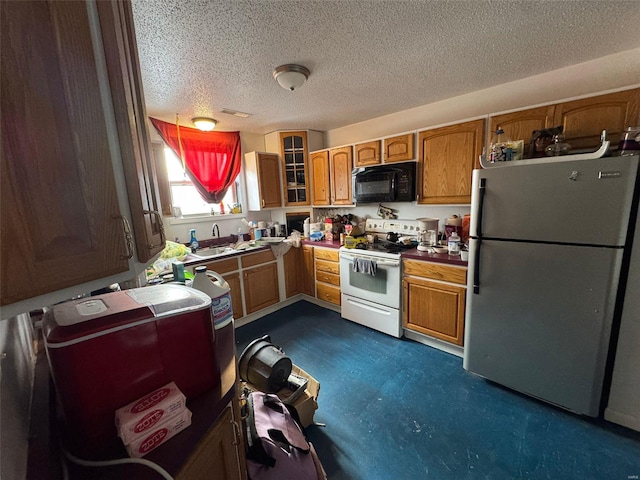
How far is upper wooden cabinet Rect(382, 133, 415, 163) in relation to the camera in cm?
256

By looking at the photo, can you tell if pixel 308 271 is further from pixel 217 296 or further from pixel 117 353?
pixel 117 353

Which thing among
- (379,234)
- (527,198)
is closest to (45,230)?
(527,198)

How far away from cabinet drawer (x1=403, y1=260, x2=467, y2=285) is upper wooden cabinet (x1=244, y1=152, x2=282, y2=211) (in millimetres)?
1976

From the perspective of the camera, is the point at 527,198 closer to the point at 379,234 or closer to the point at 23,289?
the point at 379,234

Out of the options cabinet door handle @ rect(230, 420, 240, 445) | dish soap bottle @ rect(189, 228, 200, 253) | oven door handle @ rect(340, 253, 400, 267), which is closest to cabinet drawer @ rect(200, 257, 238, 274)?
dish soap bottle @ rect(189, 228, 200, 253)

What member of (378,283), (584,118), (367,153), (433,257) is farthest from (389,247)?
(584,118)

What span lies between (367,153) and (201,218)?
2190 millimetres

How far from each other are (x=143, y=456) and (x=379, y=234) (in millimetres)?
2906

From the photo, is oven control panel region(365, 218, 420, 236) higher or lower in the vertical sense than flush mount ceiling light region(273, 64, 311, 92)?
lower

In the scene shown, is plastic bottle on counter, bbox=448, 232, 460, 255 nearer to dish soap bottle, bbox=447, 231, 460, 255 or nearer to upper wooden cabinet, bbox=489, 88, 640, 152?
dish soap bottle, bbox=447, 231, 460, 255

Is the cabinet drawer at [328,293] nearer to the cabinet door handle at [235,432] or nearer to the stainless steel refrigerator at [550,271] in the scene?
the stainless steel refrigerator at [550,271]

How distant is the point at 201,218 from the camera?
3.19m

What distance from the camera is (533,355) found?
5.60 feet

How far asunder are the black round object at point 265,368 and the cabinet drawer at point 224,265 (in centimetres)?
124
